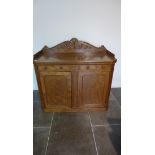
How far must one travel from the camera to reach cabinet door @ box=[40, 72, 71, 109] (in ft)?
7.96

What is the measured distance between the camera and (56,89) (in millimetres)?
2498

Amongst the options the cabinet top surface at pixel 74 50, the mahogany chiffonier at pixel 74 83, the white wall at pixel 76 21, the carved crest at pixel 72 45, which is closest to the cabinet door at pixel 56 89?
the mahogany chiffonier at pixel 74 83

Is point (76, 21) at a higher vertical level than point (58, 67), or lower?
higher

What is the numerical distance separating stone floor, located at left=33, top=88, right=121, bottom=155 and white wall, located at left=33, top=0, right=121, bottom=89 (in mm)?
1222

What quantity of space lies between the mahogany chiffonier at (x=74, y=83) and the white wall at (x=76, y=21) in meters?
0.53

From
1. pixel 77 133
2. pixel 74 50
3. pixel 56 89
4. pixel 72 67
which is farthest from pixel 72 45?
pixel 77 133

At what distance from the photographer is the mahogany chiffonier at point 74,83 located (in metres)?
2.38

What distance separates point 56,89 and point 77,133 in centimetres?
70

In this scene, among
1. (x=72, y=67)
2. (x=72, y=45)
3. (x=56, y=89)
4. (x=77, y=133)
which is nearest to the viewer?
(x=77, y=133)

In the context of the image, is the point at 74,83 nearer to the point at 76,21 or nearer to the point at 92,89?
the point at 92,89
